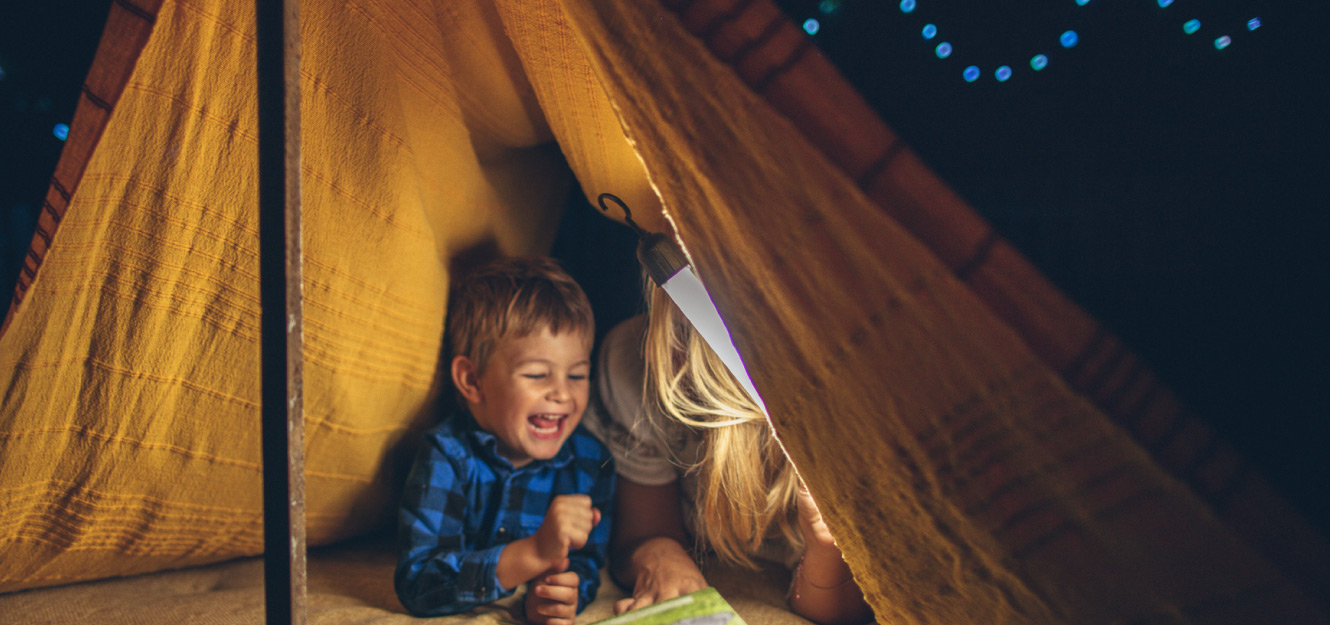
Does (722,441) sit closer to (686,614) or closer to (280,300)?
(686,614)

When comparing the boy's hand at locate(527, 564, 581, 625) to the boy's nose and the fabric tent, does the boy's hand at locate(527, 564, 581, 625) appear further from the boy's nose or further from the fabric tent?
the fabric tent

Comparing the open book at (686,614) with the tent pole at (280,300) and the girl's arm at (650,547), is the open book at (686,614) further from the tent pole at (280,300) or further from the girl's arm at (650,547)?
the tent pole at (280,300)

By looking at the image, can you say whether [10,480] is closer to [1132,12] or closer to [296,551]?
[296,551]

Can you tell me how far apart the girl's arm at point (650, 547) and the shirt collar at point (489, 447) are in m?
0.10

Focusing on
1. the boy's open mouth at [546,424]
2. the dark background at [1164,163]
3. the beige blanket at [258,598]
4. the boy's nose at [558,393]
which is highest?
the dark background at [1164,163]

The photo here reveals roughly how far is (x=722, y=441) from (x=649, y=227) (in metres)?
0.28

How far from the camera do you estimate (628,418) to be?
0.88m

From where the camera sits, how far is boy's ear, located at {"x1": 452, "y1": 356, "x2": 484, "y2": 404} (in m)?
0.84

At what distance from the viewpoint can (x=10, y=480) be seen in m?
0.61

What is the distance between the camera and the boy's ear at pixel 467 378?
84 centimetres

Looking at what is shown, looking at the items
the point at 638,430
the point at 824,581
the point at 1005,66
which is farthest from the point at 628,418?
the point at 1005,66

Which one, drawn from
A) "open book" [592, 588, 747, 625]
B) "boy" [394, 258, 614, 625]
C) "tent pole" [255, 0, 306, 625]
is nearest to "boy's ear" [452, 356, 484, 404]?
Result: "boy" [394, 258, 614, 625]

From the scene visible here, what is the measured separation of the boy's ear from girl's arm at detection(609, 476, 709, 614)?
0.25 m

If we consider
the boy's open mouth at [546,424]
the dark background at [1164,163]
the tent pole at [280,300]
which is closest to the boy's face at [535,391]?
the boy's open mouth at [546,424]
